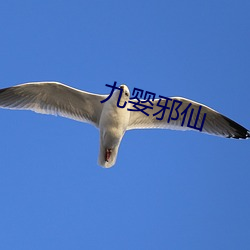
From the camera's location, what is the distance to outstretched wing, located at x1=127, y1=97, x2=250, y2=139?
1000cm

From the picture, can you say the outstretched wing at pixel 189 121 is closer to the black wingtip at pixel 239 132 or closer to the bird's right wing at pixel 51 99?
the black wingtip at pixel 239 132

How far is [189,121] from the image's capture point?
1020cm

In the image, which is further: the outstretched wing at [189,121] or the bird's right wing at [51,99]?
the outstretched wing at [189,121]

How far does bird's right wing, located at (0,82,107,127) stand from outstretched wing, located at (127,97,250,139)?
63cm

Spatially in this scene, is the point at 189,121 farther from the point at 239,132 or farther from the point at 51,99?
the point at 51,99

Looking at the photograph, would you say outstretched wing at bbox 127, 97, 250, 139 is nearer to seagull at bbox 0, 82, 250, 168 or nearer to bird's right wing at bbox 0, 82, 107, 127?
seagull at bbox 0, 82, 250, 168

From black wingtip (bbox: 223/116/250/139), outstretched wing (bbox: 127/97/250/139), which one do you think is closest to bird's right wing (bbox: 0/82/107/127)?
outstretched wing (bbox: 127/97/250/139)

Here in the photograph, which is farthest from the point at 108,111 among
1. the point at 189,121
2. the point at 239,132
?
the point at 239,132

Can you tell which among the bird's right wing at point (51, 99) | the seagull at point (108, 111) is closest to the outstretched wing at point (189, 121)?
the seagull at point (108, 111)

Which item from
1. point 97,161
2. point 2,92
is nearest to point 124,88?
point 97,161

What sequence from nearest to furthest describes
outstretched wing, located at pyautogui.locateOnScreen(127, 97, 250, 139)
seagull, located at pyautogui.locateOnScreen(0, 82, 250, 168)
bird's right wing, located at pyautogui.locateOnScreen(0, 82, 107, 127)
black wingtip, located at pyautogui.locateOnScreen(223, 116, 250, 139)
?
1. seagull, located at pyautogui.locateOnScreen(0, 82, 250, 168)
2. bird's right wing, located at pyautogui.locateOnScreen(0, 82, 107, 127)
3. outstretched wing, located at pyautogui.locateOnScreen(127, 97, 250, 139)
4. black wingtip, located at pyautogui.locateOnScreen(223, 116, 250, 139)

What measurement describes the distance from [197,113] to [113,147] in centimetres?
140

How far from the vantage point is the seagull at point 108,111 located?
9.46m

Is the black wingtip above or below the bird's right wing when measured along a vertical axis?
above
